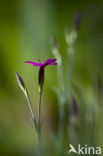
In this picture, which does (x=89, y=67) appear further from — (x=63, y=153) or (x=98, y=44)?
(x=63, y=153)

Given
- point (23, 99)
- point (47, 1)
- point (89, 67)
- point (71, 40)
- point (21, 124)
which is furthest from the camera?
point (47, 1)

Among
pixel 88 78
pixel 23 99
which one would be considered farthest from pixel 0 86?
pixel 88 78

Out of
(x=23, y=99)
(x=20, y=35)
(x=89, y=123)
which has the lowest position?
(x=23, y=99)

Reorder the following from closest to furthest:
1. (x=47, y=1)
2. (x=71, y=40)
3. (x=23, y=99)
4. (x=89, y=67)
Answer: (x=71, y=40)
(x=23, y=99)
(x=89, y=67)
(x=47, y=1)

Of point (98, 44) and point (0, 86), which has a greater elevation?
point (98, 44)

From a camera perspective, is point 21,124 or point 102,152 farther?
point 21,124

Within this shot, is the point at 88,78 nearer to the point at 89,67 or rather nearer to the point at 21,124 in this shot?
the point at 89,67

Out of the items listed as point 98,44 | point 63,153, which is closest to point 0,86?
point 98,44
